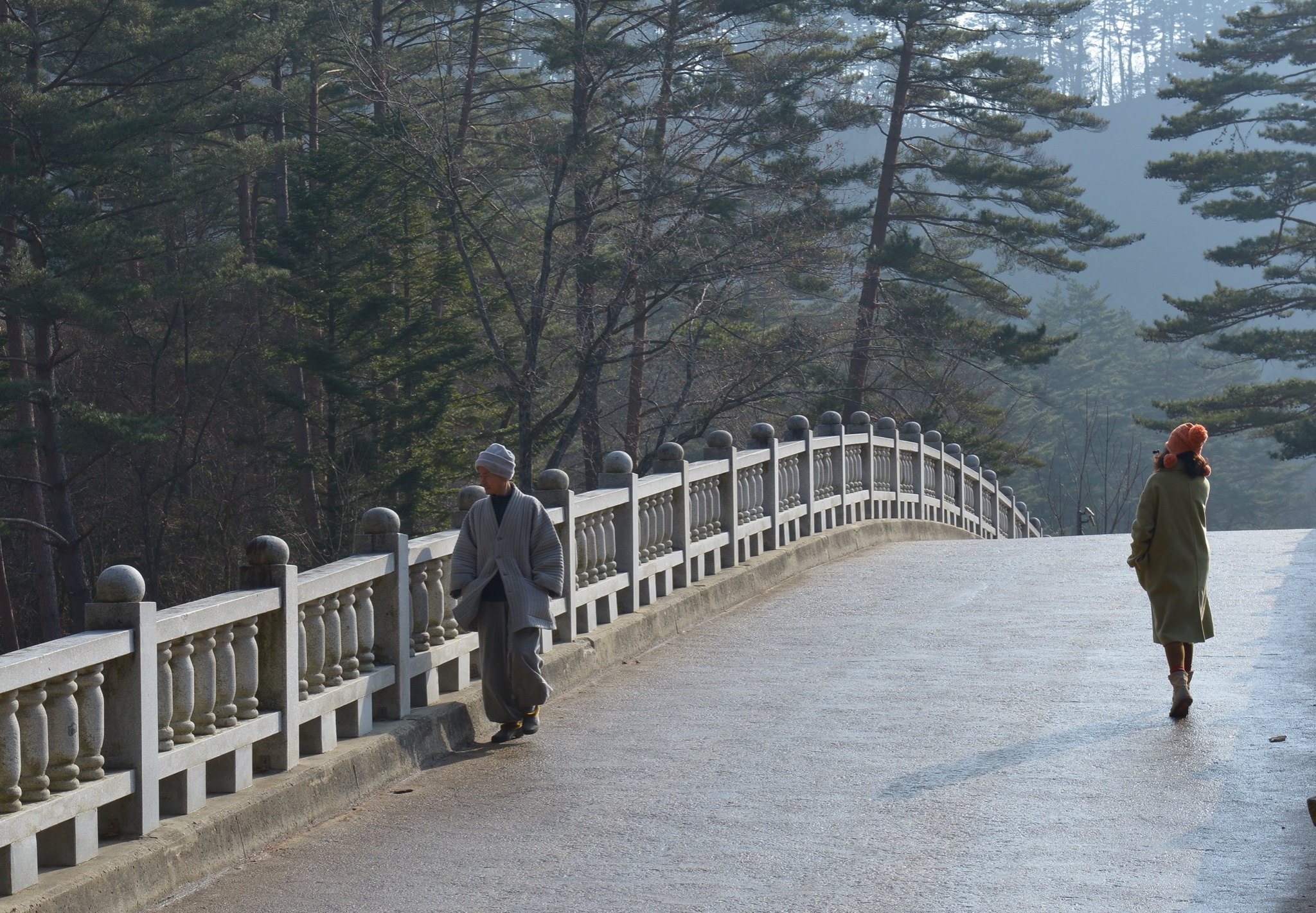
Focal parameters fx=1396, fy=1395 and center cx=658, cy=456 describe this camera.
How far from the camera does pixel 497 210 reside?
79.9 feet

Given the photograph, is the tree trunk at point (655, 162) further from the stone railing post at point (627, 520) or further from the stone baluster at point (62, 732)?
the stone baluster at point (62, 732)

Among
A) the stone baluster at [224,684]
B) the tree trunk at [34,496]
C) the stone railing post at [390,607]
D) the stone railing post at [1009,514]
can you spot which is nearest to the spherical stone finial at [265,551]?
the stone baluster at [224,684]

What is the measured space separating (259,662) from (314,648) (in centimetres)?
37

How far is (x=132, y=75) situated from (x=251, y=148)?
2.40 metres

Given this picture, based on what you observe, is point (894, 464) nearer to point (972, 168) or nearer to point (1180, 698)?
point (1180, 698)

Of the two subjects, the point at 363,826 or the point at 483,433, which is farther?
the point at 483,433

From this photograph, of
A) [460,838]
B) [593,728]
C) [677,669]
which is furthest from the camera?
[677,669]

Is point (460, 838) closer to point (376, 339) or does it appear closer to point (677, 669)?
point (677, 669)

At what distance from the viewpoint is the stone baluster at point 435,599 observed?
→ 24.1 ft

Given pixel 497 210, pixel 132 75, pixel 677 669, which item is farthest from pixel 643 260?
pixel 677 669

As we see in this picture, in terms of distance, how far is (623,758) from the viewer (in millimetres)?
6871

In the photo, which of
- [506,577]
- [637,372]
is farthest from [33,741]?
[637,372]

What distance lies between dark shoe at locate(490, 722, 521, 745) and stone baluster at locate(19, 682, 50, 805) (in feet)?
9.99

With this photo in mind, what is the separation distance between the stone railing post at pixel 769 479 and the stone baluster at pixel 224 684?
8.58 m
